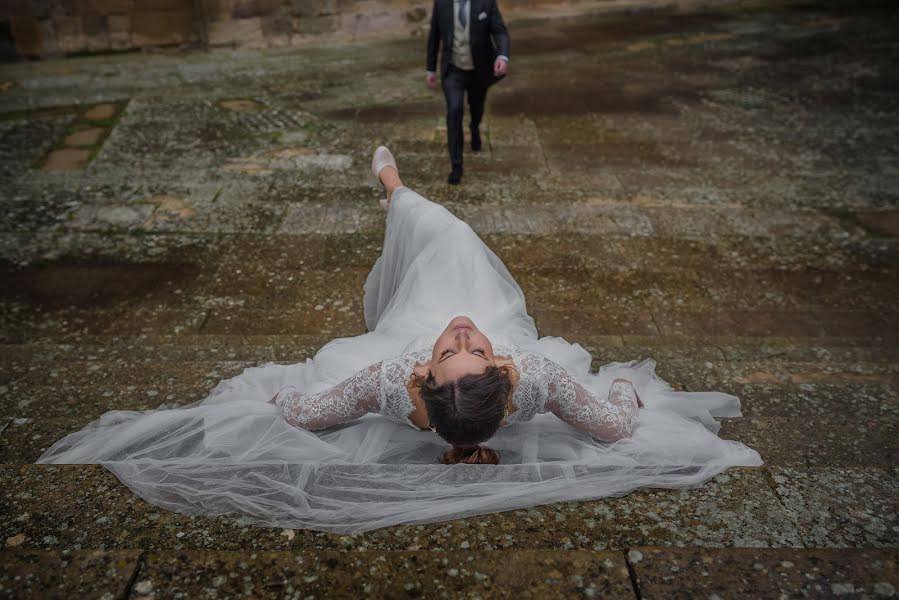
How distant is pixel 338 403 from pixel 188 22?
331 inches

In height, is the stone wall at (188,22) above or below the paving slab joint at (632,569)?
above

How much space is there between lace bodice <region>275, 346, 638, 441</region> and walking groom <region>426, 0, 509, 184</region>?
3.42m

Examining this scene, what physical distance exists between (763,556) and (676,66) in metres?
7.69

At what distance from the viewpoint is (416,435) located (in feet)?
8.55

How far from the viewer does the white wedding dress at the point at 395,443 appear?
7.43ft

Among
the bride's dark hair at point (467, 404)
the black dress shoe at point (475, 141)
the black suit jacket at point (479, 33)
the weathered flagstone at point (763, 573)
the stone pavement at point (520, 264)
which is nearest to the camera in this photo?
the weathered flagstone at point (763, 573)

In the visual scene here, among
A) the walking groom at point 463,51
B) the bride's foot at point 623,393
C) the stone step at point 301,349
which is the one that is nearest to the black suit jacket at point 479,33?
the walking groom at point 463,51

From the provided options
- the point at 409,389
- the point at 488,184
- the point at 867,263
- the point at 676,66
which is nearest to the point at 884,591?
the point at 409,389

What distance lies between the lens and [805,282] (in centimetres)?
446

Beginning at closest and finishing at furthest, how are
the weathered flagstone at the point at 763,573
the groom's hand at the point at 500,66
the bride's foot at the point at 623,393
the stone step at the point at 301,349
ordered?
the weathered flagstone at the point at 763,573 < the bride's foot at the point at 623,393 < the stone step at the point at 301,349 < the groom's hand at the point at 500,66

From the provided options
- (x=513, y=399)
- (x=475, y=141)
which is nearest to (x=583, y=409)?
(x=513, y=399)

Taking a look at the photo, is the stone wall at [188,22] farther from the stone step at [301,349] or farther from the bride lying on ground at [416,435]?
the bride lying on ground at [416,435]

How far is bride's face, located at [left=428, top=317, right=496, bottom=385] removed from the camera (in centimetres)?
227

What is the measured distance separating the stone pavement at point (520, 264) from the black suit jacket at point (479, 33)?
2.95 ft
